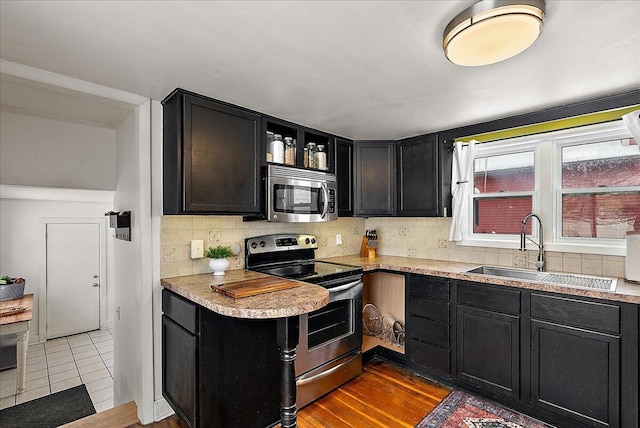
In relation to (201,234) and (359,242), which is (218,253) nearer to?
(201,234)

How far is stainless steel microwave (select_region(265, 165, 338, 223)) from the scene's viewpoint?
8.09ft

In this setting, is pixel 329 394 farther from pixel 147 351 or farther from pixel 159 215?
pixel 159 215

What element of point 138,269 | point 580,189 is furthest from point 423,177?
point 138,269

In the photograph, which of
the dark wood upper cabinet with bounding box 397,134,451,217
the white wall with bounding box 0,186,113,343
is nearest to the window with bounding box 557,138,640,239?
the dark wood upper cabinet with bounding box 397,134,451,217

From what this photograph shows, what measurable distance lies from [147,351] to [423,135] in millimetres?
2911

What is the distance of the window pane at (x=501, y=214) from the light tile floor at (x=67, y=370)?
13.0 ft

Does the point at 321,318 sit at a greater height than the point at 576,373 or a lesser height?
greater

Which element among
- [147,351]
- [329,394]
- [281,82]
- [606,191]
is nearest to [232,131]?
[281,82]

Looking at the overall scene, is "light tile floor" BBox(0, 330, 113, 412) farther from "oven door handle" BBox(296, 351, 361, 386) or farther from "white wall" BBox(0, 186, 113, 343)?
"oven door handle" BBox(296, 351, 361, 386)

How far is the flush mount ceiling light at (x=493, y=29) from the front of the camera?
1.17 metres

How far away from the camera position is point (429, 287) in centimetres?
268

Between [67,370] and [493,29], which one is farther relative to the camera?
[67,370]

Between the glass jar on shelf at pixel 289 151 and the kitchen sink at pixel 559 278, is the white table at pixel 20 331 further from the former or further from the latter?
the kitchen sink at pixel 559 278

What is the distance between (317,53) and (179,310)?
1.69 metres
